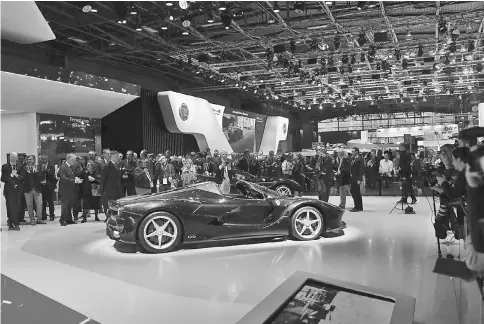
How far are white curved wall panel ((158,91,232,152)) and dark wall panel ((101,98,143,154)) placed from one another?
1279 mm

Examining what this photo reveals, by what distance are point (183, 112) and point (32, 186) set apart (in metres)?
10.9

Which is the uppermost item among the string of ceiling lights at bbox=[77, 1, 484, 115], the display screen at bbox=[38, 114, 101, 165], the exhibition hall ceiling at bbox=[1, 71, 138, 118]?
the string of ceiling lights at bbox=[77, 1, 484, 115]

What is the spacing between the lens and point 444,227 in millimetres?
5301

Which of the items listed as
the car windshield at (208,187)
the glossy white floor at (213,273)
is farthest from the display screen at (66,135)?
the car windshield at (208,187)

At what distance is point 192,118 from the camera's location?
64.5 feet

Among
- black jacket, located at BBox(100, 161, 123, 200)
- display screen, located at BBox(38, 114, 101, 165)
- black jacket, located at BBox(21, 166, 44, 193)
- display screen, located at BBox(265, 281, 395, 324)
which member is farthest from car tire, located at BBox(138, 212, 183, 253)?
display screen, located at BBox(38, 114, 101, 165)

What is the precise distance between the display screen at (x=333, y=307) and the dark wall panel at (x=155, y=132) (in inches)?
654

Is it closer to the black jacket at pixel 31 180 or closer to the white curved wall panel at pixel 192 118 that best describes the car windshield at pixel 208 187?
the black jacket at pixel 31 180

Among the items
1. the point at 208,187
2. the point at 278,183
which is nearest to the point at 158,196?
the point at 208,187

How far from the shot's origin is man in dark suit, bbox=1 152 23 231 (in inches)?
320

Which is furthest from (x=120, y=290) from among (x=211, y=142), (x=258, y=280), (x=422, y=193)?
(x=211, y=142)

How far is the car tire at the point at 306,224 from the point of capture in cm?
638

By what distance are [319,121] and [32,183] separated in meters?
36.9

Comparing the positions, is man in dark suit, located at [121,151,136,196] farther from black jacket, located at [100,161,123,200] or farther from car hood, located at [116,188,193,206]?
car hood, located at [116,188,193,206]
